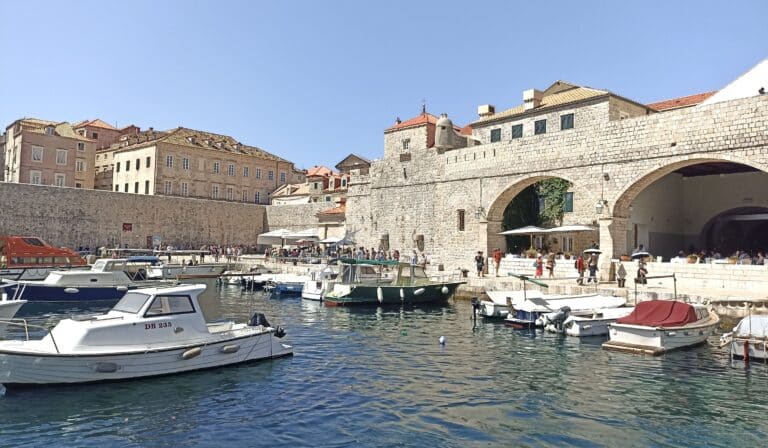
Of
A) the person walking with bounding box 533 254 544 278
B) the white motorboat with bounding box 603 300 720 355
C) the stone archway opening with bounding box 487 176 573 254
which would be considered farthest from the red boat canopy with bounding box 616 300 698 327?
the stone archway opening with bounding box 487 176 573 254

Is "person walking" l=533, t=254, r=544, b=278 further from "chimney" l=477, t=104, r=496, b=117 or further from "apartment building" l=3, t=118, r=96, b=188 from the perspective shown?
"apartment building" l=3, t=118, r=96, b=188

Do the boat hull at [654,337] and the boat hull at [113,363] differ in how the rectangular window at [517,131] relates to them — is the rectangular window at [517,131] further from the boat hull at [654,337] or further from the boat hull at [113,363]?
the boat hull at [113,363]

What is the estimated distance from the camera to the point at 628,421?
7.81 m

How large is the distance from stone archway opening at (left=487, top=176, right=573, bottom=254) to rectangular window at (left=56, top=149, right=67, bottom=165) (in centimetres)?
4079

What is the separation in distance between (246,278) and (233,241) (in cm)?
1729

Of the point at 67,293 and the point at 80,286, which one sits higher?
the point at 80,286

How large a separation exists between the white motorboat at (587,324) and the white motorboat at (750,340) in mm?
2965

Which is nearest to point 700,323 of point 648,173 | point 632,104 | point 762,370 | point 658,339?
point 658,339

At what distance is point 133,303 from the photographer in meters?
10.2

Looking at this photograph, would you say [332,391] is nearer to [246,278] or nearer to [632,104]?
[246,278]

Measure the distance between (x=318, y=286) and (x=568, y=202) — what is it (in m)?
13.3

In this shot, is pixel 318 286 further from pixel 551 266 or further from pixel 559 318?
pixel 559 318

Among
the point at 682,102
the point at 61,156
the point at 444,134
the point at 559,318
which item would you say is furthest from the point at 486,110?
the point at 61,156

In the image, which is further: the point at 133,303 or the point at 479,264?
the point at 479,264
